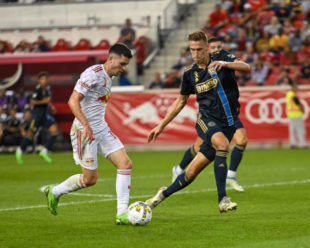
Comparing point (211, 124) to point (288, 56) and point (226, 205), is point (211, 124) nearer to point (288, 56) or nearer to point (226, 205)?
point (226, 205)

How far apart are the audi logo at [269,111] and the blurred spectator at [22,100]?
7.83 metres

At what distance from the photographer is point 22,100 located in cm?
2667

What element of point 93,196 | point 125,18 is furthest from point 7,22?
point 93,196

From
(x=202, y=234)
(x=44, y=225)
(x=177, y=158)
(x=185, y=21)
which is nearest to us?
(x=202, y=234)

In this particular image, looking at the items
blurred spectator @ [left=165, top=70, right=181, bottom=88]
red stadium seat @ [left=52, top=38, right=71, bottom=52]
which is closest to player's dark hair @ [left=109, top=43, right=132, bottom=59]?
blurred spectator @ [left=165, top=70, right=181, bottom=88]

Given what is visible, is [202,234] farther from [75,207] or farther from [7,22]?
[7,22]

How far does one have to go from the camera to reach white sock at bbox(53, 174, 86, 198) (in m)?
9.04

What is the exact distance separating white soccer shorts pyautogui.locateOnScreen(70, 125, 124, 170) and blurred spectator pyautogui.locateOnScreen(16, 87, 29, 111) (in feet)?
58.4

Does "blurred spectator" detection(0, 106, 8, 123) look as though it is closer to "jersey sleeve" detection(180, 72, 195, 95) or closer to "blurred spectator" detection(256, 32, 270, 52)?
"blurred spectator" detection(256, 32, 270, 52)

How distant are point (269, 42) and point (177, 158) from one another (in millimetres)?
8418

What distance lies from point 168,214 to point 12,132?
16.9m

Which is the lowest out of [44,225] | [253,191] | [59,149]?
[59,149]

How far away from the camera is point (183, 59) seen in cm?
2864

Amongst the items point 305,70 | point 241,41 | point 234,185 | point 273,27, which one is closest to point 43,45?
point 241,41
